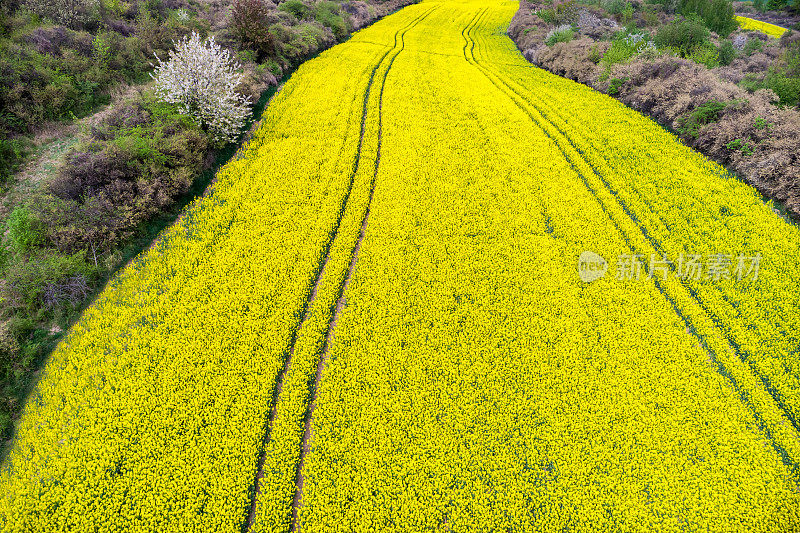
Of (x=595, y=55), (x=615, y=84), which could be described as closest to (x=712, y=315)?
(x=615, y=84)

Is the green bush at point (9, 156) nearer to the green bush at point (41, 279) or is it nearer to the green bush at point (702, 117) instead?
the green bush at point (41, 279)

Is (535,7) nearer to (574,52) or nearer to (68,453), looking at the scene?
(574,52)

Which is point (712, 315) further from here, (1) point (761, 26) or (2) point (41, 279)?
(1) point (761, 26)

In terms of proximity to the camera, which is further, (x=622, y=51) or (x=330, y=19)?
(x=330, y=19)

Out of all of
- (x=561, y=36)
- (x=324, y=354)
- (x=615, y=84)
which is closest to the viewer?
(x=324, y=354)

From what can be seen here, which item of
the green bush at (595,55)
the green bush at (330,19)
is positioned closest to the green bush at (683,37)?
the green bush at (595,55)

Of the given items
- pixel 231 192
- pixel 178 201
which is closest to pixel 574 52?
pixel 231 192
